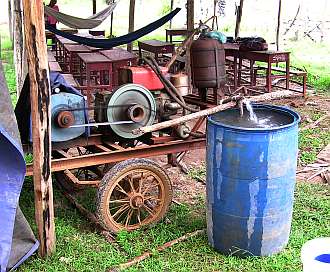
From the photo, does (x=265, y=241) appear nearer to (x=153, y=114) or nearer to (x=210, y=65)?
(x=153, y=114)

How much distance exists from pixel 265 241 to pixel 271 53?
17.0ft

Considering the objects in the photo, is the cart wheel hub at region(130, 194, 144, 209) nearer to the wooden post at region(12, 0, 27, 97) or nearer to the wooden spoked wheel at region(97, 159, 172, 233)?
the wooden spoked wheel at region(97, 159, 172, 233)

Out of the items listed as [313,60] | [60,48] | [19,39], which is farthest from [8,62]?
[313,60]

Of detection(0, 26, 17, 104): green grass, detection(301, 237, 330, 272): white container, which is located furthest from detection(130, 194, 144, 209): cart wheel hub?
detection(0, 26, 17, 104): green grass

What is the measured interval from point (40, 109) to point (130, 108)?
0.84 metres

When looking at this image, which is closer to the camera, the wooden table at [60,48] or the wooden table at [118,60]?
the wooden table at [118,60]

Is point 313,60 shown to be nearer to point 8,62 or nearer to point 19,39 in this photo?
point 8,62

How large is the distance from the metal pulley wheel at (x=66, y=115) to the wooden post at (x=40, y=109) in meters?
0.41

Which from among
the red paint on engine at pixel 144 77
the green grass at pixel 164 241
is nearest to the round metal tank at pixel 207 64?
the red paint on engine at pixel 144 77

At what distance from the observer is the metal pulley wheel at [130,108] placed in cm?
382

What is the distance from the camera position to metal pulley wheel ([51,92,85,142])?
3.61 meters

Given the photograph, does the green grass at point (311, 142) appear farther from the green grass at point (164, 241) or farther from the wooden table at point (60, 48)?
the wooden table at point (60, 48)

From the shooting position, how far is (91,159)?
12.1ft

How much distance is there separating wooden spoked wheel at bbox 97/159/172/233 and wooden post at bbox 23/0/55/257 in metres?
0.42
